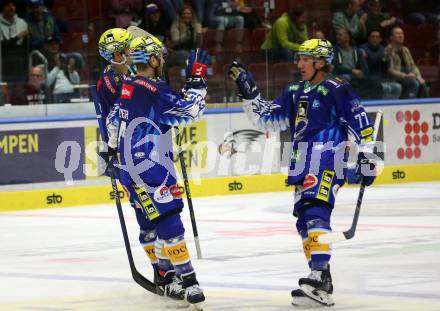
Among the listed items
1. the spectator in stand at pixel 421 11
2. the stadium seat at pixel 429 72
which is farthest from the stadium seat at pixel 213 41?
the stadium seat at pixel 429 72

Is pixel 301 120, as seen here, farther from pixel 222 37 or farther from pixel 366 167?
pixel 222 37

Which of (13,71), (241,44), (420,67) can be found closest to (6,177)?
(13,71)

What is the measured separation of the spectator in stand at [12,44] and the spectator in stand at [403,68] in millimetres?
5697

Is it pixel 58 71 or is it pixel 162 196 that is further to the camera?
pixel 58 71

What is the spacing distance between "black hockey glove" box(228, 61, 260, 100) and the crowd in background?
23.8 feet

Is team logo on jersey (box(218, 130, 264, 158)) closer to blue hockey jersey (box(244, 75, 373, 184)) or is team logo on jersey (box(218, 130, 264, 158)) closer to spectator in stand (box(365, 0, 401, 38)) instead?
spectator in stand (box(365, 0, 401, 38))

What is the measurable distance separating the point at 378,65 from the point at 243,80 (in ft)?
33.1

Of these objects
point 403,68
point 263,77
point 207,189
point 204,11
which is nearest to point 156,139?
point 207,189

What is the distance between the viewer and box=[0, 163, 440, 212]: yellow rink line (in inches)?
599

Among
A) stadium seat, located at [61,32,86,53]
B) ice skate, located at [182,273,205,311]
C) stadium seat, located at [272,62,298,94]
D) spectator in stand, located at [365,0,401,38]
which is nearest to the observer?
ice skate, located at [182,273,205,311]

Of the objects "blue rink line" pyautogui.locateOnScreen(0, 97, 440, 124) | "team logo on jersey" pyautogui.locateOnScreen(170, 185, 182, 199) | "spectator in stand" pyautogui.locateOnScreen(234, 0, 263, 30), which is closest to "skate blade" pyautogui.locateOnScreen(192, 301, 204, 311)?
"team logo on jersey" pyautogui.locateOnScreen(170, 185, 182, 199)

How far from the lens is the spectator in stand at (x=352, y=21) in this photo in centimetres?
1817

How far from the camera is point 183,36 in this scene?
16906 mm

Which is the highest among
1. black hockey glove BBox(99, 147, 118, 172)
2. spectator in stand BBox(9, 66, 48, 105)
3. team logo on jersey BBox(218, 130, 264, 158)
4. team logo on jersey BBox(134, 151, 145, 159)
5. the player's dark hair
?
the player's dark hair
